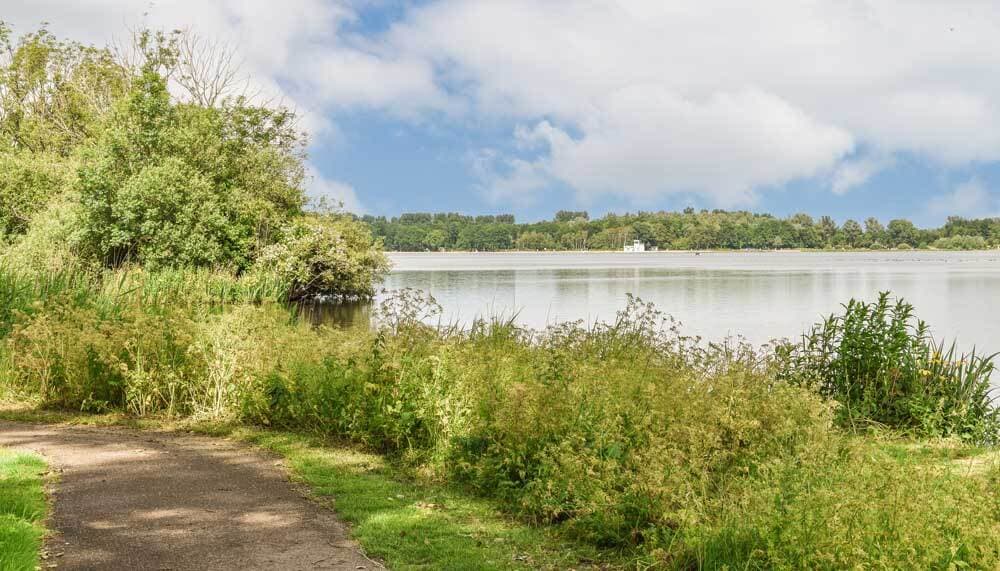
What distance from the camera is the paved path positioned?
5.31 m

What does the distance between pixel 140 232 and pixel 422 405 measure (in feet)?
75.6

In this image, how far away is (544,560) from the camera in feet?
18.1

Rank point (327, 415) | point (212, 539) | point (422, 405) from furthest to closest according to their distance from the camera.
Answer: point (327, 415) < point (422, 405) < point (212, 539)

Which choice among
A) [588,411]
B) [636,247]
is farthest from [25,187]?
[636,247]

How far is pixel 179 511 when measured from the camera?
6270 millimetres

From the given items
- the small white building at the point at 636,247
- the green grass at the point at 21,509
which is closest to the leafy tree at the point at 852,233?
the small white building at the point at 636,247

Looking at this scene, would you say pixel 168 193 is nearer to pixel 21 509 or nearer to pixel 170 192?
pixel 170 192

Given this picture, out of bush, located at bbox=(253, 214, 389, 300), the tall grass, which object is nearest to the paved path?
the tall grass

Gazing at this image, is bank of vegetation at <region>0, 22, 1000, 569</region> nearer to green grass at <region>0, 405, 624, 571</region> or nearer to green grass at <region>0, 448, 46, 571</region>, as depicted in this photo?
green grass at <region>0, 405, 624, 571</region>

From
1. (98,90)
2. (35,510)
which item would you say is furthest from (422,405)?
(98,90)

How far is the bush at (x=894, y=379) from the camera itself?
366 inches

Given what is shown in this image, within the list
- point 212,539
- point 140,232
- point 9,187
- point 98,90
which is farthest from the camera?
point 98,90

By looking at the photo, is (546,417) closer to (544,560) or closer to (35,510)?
(544,560)

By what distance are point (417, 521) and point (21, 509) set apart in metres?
2.93
